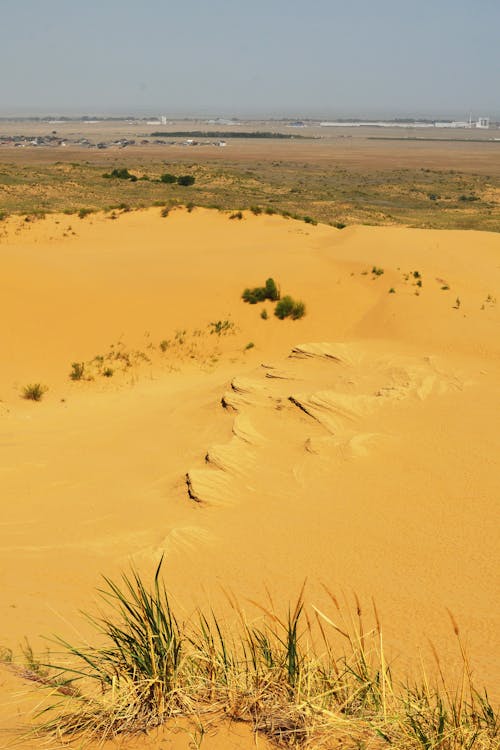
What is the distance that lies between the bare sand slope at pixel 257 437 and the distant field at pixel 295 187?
12575mm

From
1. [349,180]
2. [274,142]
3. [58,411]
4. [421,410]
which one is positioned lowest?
[58,411]

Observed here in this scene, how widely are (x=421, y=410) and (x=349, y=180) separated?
6212 cm

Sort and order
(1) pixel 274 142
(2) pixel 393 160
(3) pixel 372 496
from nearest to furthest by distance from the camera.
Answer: (3) pixel 372 496 < (2) pixel 393 160 < (1) pixel 274 142

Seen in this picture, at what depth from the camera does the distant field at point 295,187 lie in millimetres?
39719

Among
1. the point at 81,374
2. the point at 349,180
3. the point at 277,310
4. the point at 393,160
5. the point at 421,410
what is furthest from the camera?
the point at 393,160

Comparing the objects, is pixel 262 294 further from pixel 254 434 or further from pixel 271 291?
pixel 254 434

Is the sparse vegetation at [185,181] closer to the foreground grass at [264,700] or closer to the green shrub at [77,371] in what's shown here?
the green shrub at [77,371]

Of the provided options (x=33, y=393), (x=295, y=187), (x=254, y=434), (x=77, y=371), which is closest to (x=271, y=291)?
(x=77, y=371)

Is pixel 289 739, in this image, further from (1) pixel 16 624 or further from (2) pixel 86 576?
(2) pixel 86 576

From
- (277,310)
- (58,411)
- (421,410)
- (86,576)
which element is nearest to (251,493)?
(86,576)

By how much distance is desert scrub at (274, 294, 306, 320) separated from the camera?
16922 mm

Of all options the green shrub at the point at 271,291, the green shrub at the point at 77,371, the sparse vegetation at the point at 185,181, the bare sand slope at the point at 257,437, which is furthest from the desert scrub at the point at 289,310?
the sparse vegetation at the point at 185,181

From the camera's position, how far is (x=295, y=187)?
189 feet

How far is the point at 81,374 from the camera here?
14.9m
